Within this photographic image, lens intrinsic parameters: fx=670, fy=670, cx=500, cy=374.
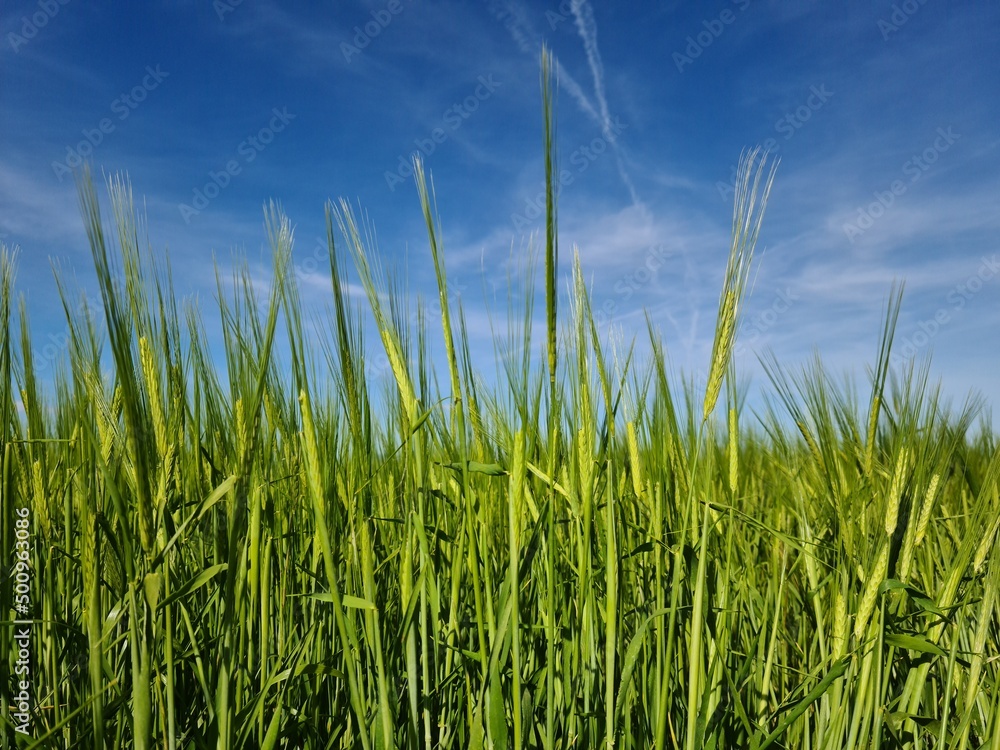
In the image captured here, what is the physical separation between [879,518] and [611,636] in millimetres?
726

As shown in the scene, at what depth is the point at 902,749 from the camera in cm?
149

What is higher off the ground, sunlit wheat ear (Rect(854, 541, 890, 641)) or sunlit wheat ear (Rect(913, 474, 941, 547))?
sunlit wheat ear (Rect(913, 474, 941, 547))

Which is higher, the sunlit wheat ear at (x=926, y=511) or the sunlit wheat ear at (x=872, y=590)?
the sunlit wheat ear at (x=926, y=511)

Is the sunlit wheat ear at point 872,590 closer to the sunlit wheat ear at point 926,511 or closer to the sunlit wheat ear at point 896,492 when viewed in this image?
the sunlit wheat ear at point 896,492

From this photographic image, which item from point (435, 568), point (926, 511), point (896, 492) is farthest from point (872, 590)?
point (435, 568)

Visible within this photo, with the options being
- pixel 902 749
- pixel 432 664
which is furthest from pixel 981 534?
pixel 432 664

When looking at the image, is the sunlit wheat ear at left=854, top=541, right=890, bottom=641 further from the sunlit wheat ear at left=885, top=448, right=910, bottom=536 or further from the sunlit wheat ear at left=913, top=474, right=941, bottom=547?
the sunlit wheat ear at left=913, top=474, right=941, bottom=547

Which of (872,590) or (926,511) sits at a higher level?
(926,511)

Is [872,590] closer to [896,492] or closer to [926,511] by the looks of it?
[896,492]

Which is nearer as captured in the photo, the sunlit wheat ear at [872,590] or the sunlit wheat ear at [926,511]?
the sunlit wheat ear at [872,590]

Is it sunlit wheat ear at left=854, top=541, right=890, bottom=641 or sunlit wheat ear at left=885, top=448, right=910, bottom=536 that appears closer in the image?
sunlit wheat ear at left=854, top=541, right=890, bottom=641

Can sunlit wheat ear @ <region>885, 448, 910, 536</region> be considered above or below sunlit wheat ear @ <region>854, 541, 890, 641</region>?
above

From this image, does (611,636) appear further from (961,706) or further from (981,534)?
(961,706)

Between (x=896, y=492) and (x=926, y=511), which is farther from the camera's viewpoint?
(x=926, y=511)
